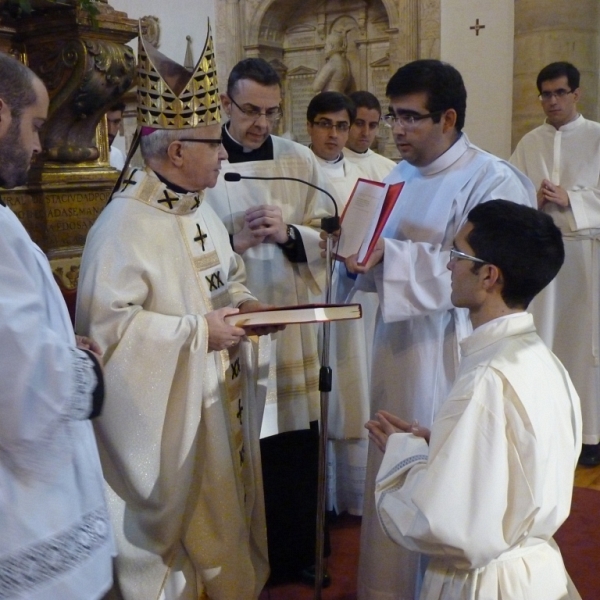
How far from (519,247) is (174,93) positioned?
1.25m

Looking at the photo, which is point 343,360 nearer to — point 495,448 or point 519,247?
point 519,247

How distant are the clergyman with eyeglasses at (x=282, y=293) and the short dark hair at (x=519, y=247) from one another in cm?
127

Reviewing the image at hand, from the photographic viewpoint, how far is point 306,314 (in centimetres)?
225

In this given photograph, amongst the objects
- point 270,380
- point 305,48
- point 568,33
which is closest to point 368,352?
point 270,380

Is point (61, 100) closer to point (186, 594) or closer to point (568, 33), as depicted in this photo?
point (186, 594)

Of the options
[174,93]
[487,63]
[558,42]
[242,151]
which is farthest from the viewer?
[487,63]

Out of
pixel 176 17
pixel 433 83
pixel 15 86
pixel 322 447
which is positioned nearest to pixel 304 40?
pixel 176 17

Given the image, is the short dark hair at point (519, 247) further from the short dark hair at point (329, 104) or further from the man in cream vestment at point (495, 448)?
the short dark hair at point (329, 104)

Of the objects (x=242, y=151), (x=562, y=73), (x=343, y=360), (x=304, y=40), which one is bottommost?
(x=343, y=360)

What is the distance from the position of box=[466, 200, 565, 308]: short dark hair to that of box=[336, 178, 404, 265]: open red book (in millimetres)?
639

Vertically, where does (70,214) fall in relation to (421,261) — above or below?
above

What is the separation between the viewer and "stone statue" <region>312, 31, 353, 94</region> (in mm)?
9102

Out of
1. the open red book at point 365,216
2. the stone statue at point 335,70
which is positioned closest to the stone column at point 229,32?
the stone statue at point 335,70

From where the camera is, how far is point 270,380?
320 centimetres
